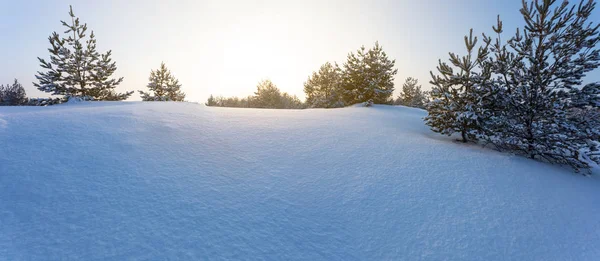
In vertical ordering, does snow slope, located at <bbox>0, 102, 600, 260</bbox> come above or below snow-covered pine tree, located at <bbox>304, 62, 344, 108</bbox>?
below

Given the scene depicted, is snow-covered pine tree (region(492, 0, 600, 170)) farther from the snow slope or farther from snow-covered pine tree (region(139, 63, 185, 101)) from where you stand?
snow-covered pine tree (region(139, 63, 185, 101))

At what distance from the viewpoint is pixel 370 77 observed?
824 inches

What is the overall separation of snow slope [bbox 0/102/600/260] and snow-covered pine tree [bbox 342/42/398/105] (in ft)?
56.4

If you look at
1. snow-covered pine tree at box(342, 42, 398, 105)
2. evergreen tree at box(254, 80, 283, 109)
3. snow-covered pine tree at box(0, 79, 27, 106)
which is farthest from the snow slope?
snow-covered pine tree at box(0, 79, 27, 106)

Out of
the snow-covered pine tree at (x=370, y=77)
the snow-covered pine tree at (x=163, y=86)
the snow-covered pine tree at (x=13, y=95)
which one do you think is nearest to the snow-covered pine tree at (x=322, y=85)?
the snow-covered pine tree at (x=370, y=77)

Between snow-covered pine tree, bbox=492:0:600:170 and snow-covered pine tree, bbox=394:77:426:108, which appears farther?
snow-covered pine tree, bbox=394:77:426:108

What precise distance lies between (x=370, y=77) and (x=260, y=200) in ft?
66.3

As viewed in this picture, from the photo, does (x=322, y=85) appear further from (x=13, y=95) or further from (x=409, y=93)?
(x=13, y=95)

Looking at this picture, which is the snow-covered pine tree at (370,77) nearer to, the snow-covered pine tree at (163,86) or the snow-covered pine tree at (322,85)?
the snow-covered pine tree at (322,85)

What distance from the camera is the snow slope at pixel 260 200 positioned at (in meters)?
1.96

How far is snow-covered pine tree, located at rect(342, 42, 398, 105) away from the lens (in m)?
20.7

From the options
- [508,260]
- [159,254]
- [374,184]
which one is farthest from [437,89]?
[159,254]

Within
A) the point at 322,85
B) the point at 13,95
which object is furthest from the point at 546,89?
the point at 13,95

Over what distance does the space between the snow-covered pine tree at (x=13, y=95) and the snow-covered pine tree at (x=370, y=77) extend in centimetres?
4694
